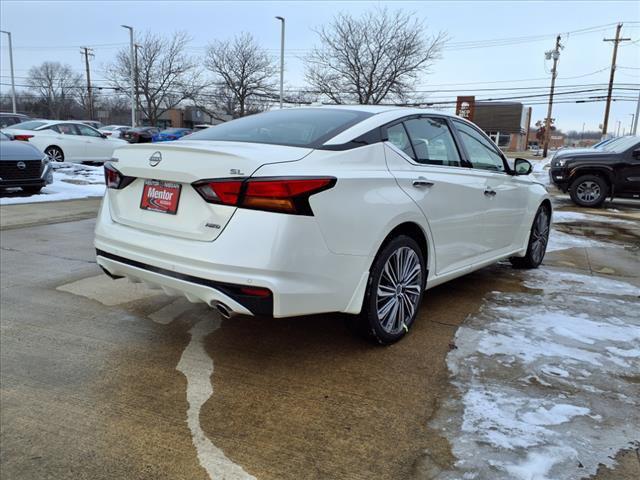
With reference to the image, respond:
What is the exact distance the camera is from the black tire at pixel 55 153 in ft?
50.6

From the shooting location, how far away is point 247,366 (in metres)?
3.13

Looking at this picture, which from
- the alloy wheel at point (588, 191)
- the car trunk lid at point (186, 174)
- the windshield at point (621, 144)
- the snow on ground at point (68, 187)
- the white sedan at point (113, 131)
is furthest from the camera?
the white sedan at point (113, 131)

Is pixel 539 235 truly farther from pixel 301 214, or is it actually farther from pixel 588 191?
pixel 588 191

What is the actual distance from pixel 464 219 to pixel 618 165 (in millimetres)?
9615

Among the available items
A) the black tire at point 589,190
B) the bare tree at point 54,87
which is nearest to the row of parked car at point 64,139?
the black tire at point 589,190

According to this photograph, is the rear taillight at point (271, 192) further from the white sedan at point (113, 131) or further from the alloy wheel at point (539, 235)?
the white sedan at point (113, 131)

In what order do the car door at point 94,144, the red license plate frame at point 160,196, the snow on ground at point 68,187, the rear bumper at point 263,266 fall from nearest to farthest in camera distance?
the rear bumper at point 263,266 < the red license plate frame at point 160,196 < the snow on ground at point 68,187 < the car door at point 94,144

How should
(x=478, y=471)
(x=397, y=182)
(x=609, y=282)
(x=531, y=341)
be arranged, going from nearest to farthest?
(x=478, y=471), (x=397, y=182), (x=531, y=341), (x=609, y=282)

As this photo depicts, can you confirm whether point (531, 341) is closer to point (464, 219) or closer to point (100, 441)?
point (464, 219)

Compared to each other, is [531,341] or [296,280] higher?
[296,280]

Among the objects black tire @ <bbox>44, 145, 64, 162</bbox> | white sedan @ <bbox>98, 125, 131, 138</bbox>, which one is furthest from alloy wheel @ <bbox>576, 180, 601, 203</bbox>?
white sedan @ <bbox>98, 125, 131, 138</bbox>

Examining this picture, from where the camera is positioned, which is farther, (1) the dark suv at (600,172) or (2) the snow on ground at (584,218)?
(1) the dark suv at (600,172)

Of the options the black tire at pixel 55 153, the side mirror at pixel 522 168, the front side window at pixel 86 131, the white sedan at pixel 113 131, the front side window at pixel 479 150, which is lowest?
the black tire at pixel 55 153

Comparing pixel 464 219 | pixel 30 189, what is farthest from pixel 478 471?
pixel 30 189
